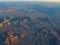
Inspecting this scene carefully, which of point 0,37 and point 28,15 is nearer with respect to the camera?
point 0,37

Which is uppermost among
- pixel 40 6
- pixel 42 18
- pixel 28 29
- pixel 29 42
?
pixel 40 6

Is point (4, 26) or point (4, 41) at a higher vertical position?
point (4, 26)

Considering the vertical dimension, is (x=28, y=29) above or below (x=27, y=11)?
below

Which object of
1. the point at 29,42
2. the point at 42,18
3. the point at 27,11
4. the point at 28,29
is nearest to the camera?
the point at 29,42

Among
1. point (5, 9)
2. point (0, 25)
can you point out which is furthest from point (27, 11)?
point (0, 25)

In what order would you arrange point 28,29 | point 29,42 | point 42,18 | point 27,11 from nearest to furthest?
point 29,42 < point 28,29 < point 42,18 < point 27,11

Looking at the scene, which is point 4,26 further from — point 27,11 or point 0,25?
point 27,11

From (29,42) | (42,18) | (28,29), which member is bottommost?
(29,42)

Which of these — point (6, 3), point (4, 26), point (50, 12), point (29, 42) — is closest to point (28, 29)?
point (29, 42)

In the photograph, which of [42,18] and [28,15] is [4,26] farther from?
[42,18]
